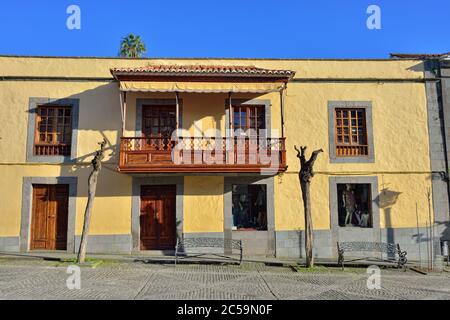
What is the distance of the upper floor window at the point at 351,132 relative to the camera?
12781 mm

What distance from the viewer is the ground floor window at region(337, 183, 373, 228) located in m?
12.6

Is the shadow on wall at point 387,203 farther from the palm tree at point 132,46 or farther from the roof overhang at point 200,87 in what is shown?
the palm tree at point 132,46

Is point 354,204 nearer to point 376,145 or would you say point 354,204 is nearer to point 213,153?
point 376,145

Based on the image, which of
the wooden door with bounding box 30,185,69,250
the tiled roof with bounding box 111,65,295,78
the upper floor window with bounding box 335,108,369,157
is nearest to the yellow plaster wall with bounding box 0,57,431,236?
the upper floor window with bounding box 335,108,369,157

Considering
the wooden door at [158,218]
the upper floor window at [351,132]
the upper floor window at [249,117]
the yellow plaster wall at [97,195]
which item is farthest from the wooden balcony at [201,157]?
the upper floor window at [351,132]

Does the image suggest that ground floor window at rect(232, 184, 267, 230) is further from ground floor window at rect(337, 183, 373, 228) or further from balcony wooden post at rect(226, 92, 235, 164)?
ground floor window at rect(337, 183, 373, 228)

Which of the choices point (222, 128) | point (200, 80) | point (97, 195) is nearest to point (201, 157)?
point (222, 128)

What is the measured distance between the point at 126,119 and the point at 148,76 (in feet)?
6.14

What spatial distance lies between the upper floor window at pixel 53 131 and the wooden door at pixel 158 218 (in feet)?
10.5

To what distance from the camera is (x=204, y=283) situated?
820cm

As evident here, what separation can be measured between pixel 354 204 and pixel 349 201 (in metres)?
0.21
